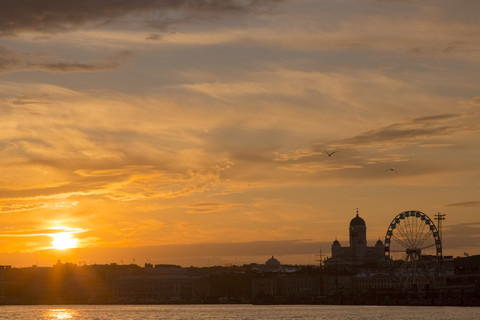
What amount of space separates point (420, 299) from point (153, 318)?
62795mm

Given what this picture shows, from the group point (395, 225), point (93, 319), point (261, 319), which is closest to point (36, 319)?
point (93, 319)

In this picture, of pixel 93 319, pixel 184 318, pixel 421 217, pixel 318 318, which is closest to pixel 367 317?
pixel 318 318

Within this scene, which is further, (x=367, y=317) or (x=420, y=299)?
(x=420, y=299)

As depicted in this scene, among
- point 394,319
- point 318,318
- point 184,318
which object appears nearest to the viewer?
point 394,319

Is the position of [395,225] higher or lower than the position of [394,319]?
higher

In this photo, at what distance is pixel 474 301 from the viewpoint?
612 ft

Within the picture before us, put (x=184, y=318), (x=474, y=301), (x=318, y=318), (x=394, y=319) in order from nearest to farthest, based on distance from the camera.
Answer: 1. (x=394, y=319)
2. (x=318, y=318)
3. (x=184, y=318)
4. (x=474, y=301)

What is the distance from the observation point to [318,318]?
141875 mm

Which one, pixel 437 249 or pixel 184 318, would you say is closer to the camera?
pixel 184 318

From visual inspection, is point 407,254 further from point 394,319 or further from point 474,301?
point 394,319

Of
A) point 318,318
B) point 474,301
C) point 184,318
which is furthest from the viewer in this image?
point 474,301

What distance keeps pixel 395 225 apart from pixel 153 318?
6044cm

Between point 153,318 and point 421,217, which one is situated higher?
point 421,217

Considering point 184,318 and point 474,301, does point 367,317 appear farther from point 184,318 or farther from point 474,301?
point 474,301
